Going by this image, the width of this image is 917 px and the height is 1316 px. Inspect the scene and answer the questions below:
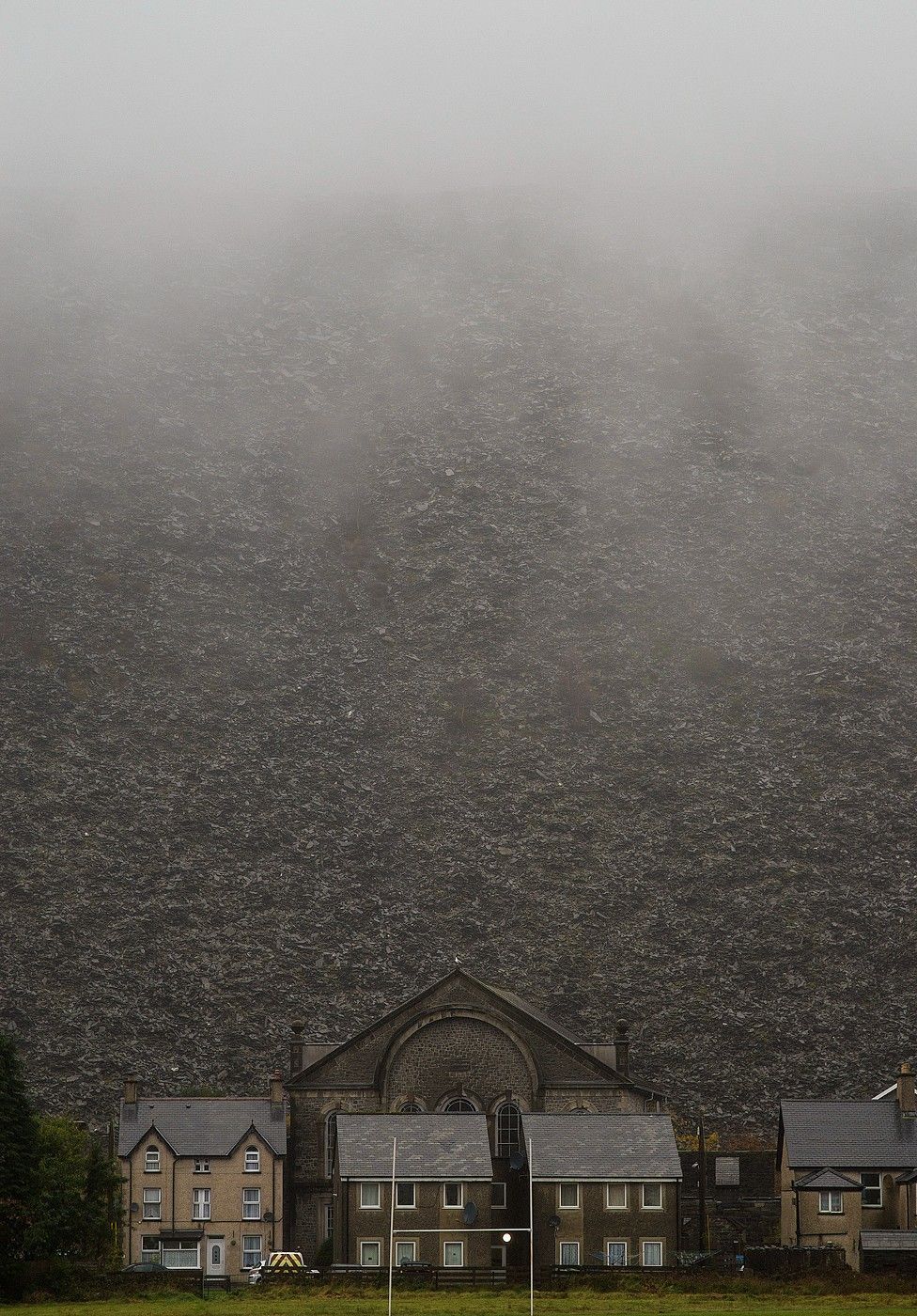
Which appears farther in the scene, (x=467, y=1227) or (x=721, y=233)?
(x=721, y=233)

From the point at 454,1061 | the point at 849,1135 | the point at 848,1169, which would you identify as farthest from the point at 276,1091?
the point at 848,1169

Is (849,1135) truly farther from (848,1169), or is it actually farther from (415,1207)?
(415,1207)

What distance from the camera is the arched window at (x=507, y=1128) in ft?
183

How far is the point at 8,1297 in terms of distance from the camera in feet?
132

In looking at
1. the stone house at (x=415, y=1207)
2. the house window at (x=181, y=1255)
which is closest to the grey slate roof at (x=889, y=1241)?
→ the stone house at (x=415, y=1207)

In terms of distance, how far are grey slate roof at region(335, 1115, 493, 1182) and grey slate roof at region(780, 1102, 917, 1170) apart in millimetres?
9384

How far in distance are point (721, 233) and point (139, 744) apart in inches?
2698

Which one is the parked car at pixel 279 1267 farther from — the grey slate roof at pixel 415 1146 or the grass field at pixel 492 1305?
the grey slate roof at pixel 415 1146

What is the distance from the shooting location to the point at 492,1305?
39.3 metres

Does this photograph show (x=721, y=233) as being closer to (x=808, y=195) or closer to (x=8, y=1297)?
(x=808, y=195)

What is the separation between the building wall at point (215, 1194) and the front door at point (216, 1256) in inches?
4.0

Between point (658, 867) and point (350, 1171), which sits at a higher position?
point (658, 867)

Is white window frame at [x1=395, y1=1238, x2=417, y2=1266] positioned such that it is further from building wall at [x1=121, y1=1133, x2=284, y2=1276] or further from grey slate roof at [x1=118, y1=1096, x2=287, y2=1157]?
grey slate roof at [x1=118, y1=1096, x2=287, y2=1157]

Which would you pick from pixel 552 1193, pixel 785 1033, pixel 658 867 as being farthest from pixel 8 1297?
pixel 658 867
